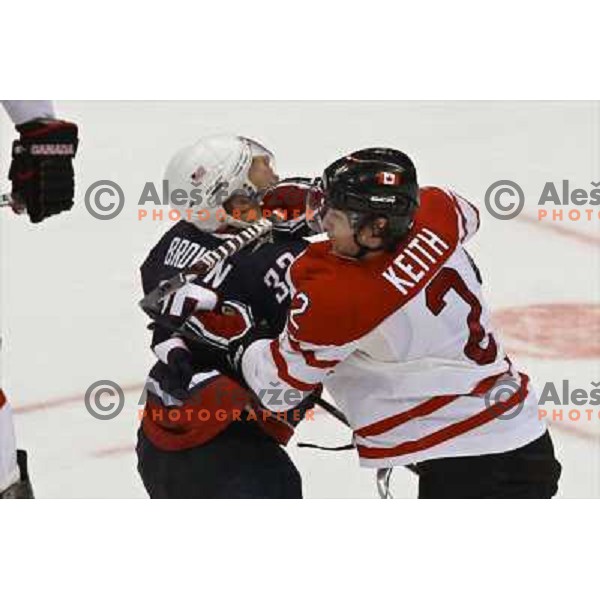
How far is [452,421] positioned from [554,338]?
3.83ft

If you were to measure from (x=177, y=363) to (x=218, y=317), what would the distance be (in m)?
0.12

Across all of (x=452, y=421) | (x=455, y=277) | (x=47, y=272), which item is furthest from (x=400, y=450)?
(x=47, y=272)

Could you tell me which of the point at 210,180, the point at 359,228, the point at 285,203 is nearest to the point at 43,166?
the point at 210,180

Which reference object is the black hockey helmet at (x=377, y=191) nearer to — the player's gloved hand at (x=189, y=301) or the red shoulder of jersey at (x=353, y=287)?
the red shoulder of jersey at (x=353, y=287)

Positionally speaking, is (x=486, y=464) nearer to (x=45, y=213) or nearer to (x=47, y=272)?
(x=45, y=213)

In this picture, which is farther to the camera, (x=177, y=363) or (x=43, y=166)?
(x=43, y=166)

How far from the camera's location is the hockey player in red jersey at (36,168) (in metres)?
3.38

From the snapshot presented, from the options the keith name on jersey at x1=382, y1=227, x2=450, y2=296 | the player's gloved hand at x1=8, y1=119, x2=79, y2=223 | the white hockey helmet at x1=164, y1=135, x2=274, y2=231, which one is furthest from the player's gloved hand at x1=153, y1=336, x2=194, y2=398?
the keith name on jersey at x1=382, y1=227, x2=450, y2=296

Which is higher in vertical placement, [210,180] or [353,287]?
[210,180]

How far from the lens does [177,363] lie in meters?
3.29

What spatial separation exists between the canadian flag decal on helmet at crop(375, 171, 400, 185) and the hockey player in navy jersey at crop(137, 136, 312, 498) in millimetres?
403

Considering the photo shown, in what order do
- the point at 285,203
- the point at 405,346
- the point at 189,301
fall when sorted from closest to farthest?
the point at 405,346 → the point at 189,301 → the point at 285,203

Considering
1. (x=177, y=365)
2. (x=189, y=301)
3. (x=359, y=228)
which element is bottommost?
(x=177, y=365)

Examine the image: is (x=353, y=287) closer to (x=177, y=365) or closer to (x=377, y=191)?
(x=377, y=191)
